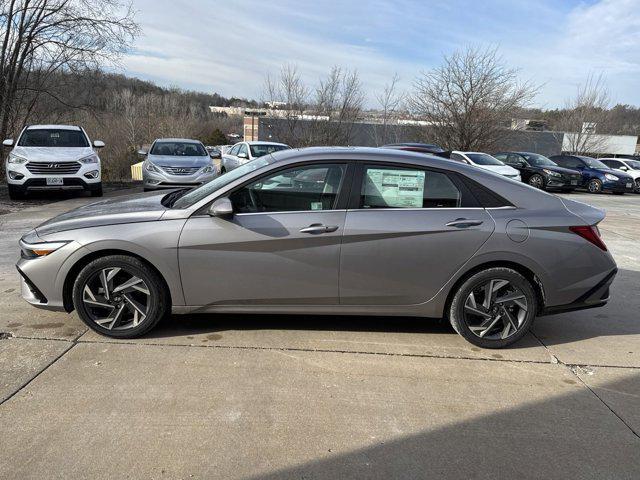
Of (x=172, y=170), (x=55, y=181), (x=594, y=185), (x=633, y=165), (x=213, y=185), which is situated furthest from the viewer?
→ (x=633, y=165)

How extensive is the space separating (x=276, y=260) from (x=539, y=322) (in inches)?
109

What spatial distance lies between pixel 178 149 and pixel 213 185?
403 inches

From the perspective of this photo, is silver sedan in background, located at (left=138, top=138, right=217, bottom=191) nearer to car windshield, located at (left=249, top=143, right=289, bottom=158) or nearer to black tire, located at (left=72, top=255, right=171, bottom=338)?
car windshield, located at (left=249, top=143, right=289, bottom=158)

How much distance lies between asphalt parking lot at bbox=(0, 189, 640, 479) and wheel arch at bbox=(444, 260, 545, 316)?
1.48 feet

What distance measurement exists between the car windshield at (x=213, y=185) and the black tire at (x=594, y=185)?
22734 mm

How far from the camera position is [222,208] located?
362cm

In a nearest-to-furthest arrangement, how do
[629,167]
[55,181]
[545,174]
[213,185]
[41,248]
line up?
[41,248], [213,185], [55,181], [545,174], [629,167]

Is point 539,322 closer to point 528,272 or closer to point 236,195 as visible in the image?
point 528,272

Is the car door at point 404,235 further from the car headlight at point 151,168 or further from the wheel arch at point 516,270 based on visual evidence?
the car headlight at point 151,168

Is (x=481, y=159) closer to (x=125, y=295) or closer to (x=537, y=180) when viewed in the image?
(x=537, y=180)

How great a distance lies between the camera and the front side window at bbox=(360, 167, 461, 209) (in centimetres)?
388

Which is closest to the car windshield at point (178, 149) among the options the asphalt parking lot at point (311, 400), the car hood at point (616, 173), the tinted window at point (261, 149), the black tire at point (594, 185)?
the tinted window at point (261, 149)

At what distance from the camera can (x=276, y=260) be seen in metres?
3.73

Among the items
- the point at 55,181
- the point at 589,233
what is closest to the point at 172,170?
the point at 55,181
